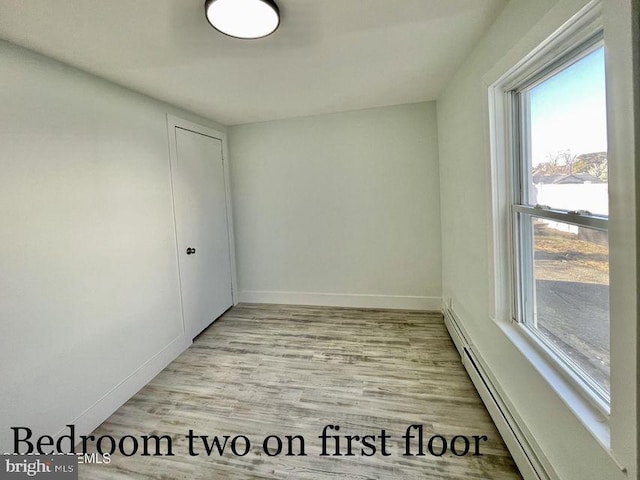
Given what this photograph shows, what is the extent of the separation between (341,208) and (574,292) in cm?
259

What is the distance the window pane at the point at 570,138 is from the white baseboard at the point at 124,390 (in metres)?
2.89

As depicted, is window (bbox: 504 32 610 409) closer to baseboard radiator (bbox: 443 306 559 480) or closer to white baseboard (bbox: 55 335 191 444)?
baseboard radiator (bbox: 443 306 559 480)

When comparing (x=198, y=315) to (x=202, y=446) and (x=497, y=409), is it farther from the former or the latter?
(x=497, y=409)

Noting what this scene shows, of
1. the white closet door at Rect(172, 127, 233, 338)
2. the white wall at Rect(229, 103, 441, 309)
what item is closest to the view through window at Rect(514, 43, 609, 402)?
the white wall at Rect(229, 103, 441, 309)

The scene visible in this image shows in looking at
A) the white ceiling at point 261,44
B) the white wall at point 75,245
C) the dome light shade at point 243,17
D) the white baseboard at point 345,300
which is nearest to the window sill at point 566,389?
the white ceiling at point 261,44

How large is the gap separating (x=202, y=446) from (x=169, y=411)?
0.47 meters

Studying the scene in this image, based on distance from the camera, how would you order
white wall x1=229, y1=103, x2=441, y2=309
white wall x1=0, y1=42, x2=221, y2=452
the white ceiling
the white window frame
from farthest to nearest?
white wall x1=229, y1=103, x2=441, y2=309, white wall x1=0, y1=42, x2=221, y2=452, the white ceiling, the white window frame

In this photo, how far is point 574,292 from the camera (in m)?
1.23

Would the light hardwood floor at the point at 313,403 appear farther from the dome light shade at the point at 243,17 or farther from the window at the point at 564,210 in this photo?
the dome light shade at the point at 243,17

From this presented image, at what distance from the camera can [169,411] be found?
2029 mm

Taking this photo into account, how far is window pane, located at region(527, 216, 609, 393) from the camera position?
1067mm

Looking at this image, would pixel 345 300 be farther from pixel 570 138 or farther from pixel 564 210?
pixel 570 138

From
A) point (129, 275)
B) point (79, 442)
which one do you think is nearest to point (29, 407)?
point (79, 442)

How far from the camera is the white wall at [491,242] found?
2.66 ft
